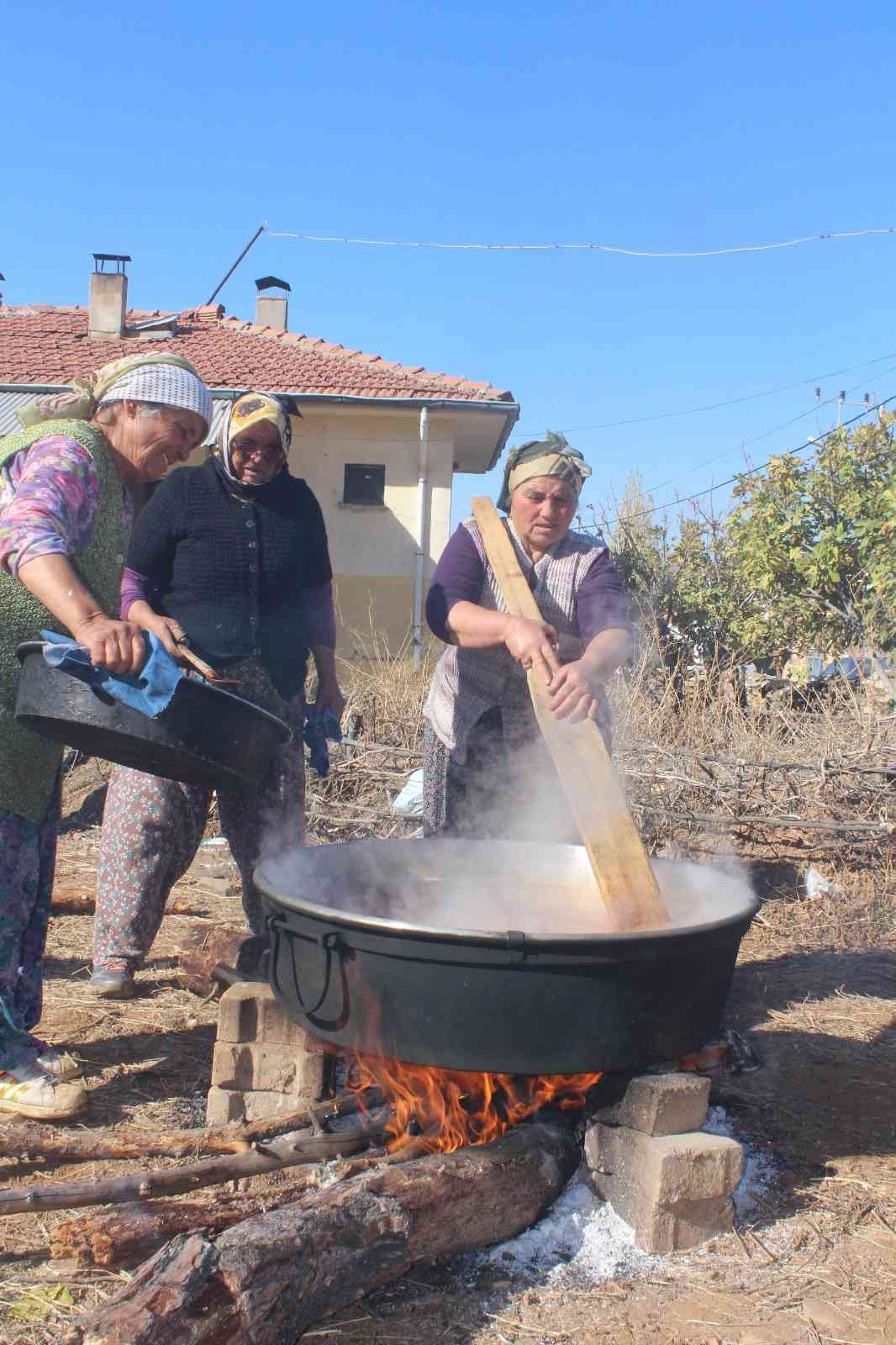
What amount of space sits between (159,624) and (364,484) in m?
11.7

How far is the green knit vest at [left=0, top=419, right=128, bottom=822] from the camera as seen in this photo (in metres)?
2.58

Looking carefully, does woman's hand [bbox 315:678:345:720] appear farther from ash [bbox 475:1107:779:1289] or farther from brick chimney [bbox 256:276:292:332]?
brick chimney [bbox 256:276:292:332]

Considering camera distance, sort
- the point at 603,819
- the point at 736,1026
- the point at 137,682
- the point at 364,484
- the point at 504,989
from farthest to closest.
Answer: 1. the point at 364,484
2. the point at 736,1026
3. the point at 603,819
4. the point at 137,682
5. the point at 504,989

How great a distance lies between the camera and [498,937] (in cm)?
204

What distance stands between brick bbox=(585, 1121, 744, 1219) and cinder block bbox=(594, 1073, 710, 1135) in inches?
0.9

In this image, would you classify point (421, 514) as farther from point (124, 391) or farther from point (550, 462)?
point (124, 391)

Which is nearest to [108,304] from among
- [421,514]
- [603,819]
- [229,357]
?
[229,357]

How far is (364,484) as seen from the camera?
1454 cm

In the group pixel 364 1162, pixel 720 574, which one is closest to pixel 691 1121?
pixel 364 1162

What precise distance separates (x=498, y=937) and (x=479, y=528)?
1.59 metres

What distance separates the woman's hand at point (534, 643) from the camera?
2.82 meters

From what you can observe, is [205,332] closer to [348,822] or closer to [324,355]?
[324,355]

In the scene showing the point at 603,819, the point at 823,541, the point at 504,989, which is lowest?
the point at 504,989

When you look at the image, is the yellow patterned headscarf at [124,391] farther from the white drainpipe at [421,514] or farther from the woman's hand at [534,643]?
the white drainpipe at [421,514]
